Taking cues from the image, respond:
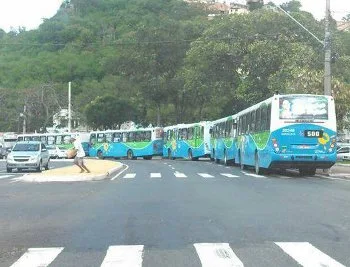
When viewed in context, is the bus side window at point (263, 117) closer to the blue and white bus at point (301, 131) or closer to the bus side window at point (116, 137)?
the blue and white bus at point (301, 131)

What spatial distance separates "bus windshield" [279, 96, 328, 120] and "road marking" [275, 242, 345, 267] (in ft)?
51.9

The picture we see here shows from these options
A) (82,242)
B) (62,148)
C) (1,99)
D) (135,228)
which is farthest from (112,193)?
(1,99)

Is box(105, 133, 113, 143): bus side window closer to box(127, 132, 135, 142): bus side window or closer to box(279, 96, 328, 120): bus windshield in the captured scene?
box(127, 132, 135, 142): bus side window

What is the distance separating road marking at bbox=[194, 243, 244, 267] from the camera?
24.8ft

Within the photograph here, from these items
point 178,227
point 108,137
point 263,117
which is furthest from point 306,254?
point 108,137

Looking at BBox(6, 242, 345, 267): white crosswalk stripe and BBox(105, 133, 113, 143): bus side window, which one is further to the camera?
BBox(105, 133, 113, 143): bus side window

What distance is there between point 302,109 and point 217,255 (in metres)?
17.2

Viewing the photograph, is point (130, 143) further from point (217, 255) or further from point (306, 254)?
point (306, 254)

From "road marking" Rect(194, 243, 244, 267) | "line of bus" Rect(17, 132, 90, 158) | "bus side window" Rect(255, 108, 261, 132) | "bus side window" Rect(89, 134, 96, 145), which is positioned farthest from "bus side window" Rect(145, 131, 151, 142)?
"road marking" Rect(194, 243, 244, 267)

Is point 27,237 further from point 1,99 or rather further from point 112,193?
point 1,99

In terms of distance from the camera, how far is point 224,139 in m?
39.4

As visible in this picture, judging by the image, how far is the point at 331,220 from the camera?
Answer: 11383 millimetres

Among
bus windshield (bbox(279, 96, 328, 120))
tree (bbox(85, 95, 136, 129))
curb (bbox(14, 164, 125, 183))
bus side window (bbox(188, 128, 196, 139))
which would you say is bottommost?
curb (bbox(14, 164, 125, 183))

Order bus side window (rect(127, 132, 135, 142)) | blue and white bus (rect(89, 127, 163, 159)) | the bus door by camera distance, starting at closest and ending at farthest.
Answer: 1. the bus door
2. blue and white bus (rect(89, 127, 163, 159))
3. bus side window (rect(127, 132, 135, 142))
